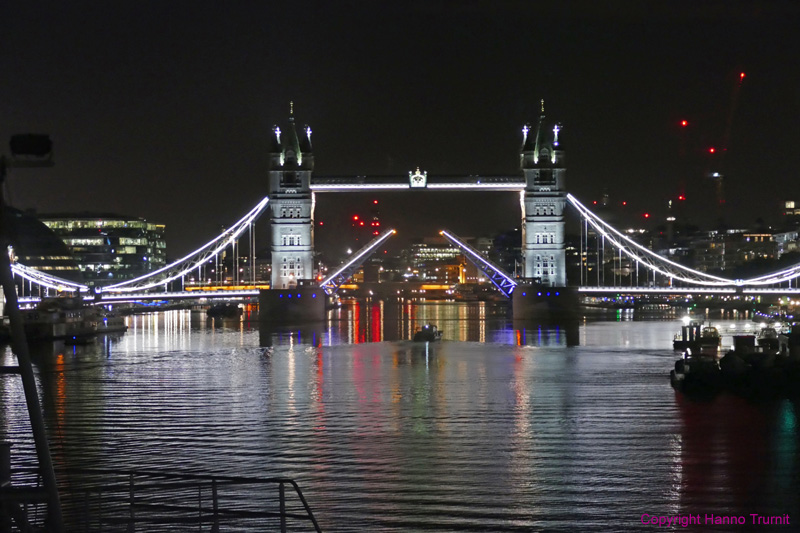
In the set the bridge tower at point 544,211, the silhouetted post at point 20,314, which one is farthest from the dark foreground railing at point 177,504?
the bridge tower at point 544,211

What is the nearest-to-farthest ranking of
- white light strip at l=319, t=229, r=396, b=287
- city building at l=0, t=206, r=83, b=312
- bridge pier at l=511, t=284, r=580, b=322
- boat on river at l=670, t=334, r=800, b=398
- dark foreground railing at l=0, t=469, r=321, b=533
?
dark foreground railing at l=0, t=469, r=321, b=533 < boat on river at l=670, t=334, r=800, b=398 < city building at l=0, t=206, r=83, b=312 < white light strip at l=319, t=229, r=396, b=287 < bridge pier at l=511, t=284, r=580, b=322

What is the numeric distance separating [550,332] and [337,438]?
35031mm

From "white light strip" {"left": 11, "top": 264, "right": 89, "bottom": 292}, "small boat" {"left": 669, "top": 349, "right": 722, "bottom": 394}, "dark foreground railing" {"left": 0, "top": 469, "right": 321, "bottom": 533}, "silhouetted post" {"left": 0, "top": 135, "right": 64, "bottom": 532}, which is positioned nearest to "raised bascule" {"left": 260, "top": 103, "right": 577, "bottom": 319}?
"white light strip" {"left": 11, "top": 264, "right": 89, "bottom": 292}

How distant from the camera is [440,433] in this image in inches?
792

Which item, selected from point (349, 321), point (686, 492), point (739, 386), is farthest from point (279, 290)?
point (686, 492)

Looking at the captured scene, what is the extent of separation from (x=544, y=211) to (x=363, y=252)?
34.4 ft

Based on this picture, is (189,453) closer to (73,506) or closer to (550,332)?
(73,506)

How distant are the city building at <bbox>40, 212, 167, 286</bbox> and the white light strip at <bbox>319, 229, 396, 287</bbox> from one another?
40.8 metres

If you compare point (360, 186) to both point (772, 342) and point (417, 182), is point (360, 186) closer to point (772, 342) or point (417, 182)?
point (417, 182)

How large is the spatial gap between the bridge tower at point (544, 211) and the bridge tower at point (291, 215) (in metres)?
12.0

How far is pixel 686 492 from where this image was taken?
14.4 metres

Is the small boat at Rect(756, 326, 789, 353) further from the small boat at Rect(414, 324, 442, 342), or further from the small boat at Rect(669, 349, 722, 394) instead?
the small boat at Rect(414, 324, 442, 342)

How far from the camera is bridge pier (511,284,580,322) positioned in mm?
60406

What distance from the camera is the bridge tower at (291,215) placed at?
6228 cm
